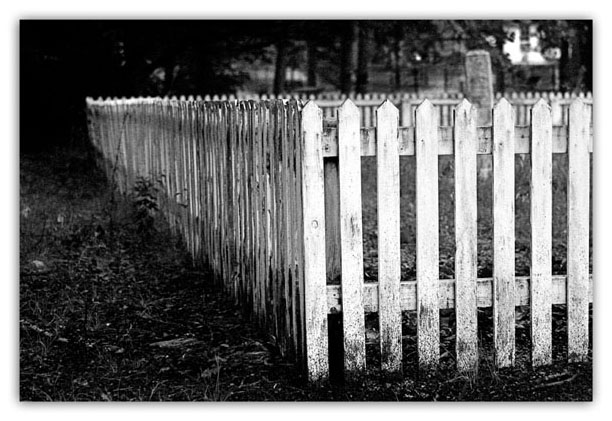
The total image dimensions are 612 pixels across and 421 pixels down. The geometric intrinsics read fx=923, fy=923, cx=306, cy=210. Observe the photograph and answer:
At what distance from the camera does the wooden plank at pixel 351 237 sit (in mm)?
4195

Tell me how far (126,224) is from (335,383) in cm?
498

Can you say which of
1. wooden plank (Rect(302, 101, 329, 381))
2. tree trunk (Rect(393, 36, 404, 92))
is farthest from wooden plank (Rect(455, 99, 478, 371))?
tree trunk (Rect(393, 36, 404, 92))

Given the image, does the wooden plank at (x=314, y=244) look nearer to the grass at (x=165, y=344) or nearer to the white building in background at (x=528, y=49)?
the grass at (x=165, y=344)

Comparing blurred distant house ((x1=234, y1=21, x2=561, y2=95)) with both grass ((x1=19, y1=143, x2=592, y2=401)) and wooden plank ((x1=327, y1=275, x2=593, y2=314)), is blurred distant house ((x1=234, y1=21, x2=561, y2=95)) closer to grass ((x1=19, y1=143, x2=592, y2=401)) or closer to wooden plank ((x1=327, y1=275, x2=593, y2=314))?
grass ((x1=19, y1=143, x2=592, y2=401))

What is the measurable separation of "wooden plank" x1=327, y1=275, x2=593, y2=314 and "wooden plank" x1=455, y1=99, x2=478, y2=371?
0.06 metres

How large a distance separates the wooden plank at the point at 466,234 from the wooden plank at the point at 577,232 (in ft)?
1.69

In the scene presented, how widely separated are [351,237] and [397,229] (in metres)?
0.23

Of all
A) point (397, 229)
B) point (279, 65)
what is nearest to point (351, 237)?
point (397, 229)

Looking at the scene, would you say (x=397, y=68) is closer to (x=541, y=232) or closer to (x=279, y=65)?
(x=279, y=65)

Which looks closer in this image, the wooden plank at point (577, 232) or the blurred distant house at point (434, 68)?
the wooden plank at point (577, 232)

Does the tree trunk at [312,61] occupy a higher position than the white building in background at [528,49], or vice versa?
the white building in background at [528,49]

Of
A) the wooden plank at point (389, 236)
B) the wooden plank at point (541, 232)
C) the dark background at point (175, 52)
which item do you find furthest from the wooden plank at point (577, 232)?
the dark background at point (175, 52)

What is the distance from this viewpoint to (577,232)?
181 inches
